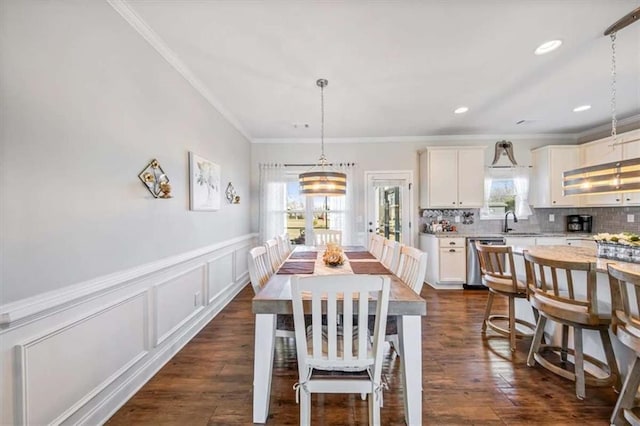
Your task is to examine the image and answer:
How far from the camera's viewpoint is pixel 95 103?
1656 millimetres

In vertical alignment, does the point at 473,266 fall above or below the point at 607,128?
below

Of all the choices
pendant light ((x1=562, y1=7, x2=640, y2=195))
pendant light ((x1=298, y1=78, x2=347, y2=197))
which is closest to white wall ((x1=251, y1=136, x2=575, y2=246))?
pendant light ((x1=298, y1=78, x2=347, y2=197))

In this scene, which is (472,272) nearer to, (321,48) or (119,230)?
(321,48)

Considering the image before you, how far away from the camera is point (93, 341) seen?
1633 millimetres

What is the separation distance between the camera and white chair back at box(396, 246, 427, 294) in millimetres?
1952

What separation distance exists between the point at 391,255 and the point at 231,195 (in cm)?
250

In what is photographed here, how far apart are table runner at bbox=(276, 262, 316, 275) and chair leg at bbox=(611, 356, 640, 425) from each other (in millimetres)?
2042

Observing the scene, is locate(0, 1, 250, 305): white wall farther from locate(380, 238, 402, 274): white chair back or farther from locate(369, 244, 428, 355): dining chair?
locate(380, 238, 402, 274): white chair back

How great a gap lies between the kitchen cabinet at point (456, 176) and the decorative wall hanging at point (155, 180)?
4018 millimetres

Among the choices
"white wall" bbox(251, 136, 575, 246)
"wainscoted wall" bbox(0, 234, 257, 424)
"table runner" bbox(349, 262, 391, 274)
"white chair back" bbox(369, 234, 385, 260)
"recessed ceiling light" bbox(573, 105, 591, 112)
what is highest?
"recessed ceiling light" bbox(573, 105, 591, 112)

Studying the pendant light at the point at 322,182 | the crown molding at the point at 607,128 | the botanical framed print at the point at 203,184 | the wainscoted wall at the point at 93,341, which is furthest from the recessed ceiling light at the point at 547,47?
the wainscoted wall at the point at 93,341

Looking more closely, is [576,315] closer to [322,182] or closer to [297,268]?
[297,268]

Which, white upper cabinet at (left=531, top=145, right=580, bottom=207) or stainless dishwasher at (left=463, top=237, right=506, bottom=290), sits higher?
white upper cabinet at (left=531, top=145, right=580, bottom=207)

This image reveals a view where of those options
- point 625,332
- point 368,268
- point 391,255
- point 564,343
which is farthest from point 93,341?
point 564,343
